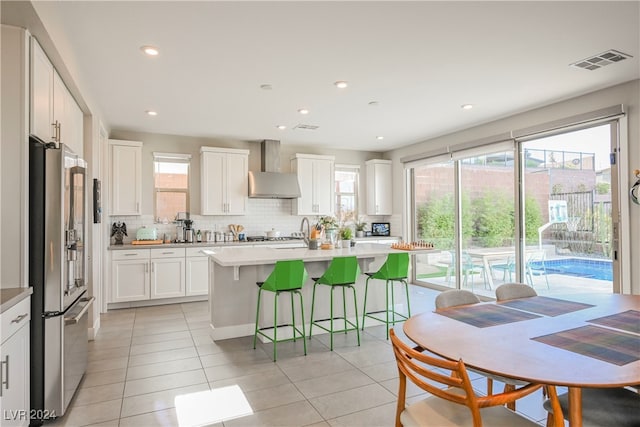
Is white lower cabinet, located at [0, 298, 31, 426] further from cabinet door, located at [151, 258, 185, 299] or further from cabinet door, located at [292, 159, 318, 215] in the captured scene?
cabinet door, located at [292, 159, 318, 215]

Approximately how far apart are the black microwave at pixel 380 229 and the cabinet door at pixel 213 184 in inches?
120

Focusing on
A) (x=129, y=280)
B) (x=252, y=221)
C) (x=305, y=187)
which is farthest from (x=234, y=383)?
(x=305, y=187)

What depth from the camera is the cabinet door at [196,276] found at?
590 centimetres

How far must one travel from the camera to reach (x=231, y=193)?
6.50m

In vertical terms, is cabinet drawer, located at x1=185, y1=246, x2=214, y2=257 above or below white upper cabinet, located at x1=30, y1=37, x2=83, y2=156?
below

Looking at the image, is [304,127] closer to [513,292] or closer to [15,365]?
[513,292]

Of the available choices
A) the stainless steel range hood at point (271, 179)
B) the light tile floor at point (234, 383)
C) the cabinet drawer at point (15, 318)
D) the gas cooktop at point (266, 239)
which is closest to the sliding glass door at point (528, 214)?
the light tile floor at point (234, 383)

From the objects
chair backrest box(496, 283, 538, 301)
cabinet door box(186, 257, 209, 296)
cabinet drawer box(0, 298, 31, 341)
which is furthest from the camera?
cabinet door box(186, 257, 209, 296)

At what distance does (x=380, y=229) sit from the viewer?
782 cm

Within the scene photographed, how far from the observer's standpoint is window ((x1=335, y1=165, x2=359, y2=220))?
307 inches

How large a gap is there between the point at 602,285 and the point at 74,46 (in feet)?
18.9

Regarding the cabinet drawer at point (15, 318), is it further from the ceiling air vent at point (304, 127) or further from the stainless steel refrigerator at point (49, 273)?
the ceiling air vent at point (304, 127)

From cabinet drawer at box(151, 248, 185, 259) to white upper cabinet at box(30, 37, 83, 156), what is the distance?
8.05 feet

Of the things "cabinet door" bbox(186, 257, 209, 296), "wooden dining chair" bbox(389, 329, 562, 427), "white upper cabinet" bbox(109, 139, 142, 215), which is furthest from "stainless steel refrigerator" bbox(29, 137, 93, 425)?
"white upper cabinet" bbox(109, 139, 142, 215)
